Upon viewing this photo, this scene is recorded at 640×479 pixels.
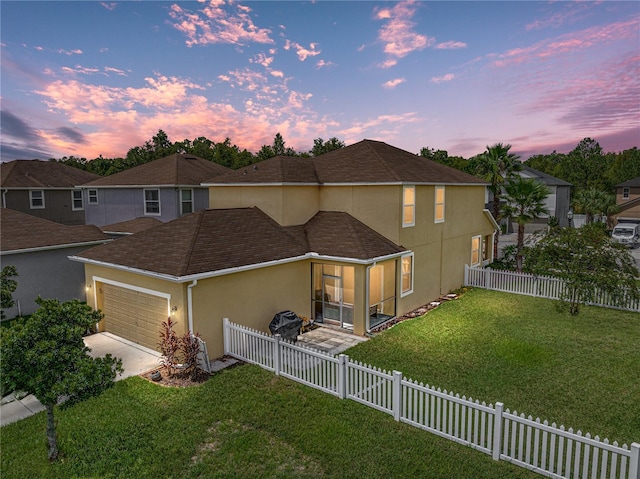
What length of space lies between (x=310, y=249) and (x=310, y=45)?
42.5 ft

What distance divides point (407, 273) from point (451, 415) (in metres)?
9.78

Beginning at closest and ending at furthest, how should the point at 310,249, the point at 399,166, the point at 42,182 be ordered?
1. the point at 310,249
2. the point at 399,166
3. the point at 42,182

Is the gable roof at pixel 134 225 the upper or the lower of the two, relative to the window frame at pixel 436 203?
lower

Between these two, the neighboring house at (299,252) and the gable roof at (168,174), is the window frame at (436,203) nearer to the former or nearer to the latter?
the neighboring house at (299,252)

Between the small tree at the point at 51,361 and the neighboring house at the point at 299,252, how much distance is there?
12.6 feet

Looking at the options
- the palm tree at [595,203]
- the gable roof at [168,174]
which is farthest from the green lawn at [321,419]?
the palm tree at [595,203]

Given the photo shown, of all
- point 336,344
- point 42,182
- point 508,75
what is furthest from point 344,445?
point 42,182

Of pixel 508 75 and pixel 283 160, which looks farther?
pixel 508 75

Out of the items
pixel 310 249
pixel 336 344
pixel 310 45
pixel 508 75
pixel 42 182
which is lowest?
pixel 336 344

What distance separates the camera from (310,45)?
2134 centimetres

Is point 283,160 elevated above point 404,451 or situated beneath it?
elevated above

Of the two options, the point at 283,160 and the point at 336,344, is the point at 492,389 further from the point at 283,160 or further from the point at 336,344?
the point at 283,160

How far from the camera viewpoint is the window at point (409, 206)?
52.9 feet

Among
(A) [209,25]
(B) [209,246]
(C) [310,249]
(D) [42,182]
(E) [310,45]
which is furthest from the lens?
(D) [42,182]
